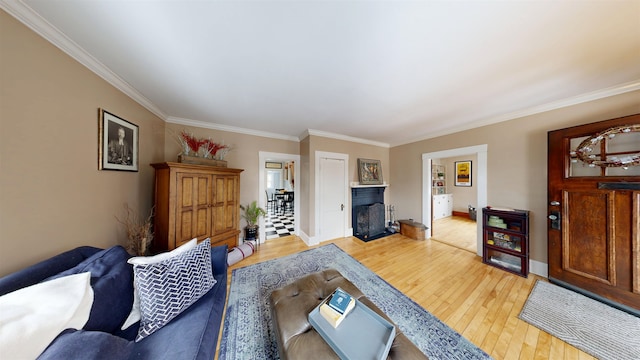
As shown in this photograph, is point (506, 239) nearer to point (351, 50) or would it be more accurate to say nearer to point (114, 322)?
point (351, 50)

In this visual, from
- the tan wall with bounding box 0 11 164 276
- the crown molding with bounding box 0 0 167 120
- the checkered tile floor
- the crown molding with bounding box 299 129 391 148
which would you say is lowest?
the checkered tile floor

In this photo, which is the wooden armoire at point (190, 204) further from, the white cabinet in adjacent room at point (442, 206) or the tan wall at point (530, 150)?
Answer: the white cabinet in adjacent room at point (442, 206)

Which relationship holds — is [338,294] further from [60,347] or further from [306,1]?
[306,1]

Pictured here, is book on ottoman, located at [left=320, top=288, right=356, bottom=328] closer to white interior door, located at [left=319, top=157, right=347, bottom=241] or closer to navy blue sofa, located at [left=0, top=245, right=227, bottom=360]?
navy blue sofa, located at [left=0, top=245, right=227, bottom=360]

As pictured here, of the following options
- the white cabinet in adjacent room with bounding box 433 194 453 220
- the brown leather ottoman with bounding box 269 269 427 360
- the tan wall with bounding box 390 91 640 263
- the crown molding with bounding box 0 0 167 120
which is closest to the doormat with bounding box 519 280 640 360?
the tan wall with bounding box 390 91 640 263

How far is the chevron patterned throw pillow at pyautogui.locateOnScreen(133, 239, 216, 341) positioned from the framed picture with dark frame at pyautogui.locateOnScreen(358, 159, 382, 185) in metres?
3.39


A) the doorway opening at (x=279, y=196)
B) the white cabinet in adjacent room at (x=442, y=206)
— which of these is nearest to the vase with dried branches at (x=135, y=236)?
the doorway opening at (x=279, y=196)

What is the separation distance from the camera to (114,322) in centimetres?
103

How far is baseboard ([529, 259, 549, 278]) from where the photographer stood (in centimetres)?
234

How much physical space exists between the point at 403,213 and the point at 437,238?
32.9 inches

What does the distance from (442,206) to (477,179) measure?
115 inches

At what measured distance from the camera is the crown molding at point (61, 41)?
1.04 meters

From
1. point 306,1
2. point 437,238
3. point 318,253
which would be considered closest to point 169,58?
point 306,1

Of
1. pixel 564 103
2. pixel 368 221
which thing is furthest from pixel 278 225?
pixel 564 103
